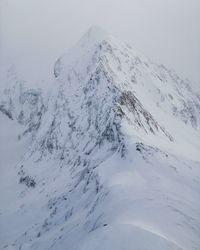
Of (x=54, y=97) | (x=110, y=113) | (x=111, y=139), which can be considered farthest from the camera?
(x=54, y=97)

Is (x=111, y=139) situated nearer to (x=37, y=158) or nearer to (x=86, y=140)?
(x=86, y=140)

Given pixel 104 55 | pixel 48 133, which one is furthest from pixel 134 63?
pixel 48 133

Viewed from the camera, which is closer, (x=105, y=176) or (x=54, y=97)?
(x=105, y=176)

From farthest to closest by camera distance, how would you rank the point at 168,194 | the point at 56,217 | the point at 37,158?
the point at 37,158
the point at 56,217
the point at 168,194

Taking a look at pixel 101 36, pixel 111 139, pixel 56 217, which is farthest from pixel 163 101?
pixel 56 217

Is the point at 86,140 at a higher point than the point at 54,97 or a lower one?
higher

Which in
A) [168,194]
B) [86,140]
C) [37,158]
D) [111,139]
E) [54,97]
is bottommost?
[37,158]

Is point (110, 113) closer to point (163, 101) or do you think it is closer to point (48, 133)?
point (48, 133)
